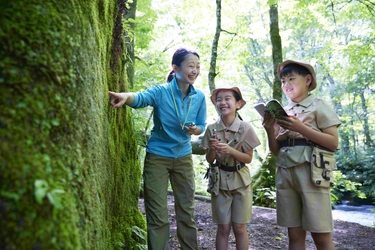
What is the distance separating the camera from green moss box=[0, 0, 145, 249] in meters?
1.10

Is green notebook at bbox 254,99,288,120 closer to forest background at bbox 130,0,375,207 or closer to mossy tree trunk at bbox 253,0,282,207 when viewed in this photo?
forest background at bbox 130,0,375,207

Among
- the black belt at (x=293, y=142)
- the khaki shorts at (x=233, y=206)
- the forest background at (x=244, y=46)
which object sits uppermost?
the forest background at (x=244, y=46)

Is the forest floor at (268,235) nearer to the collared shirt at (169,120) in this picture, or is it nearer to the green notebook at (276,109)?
the collared shirt at (169,120)

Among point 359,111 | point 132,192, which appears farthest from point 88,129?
point 359,111

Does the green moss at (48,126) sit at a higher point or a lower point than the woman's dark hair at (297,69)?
lower

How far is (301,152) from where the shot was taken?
3158 mm

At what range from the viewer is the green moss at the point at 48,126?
43.5 inches

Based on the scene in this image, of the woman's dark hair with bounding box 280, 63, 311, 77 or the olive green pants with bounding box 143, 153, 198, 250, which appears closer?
the woman's dark hair with bounding box 280, 63, 311, 77

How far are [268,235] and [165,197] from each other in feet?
9.39

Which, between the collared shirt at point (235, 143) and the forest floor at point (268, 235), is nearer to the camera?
the collared shirt at point (235, 143)

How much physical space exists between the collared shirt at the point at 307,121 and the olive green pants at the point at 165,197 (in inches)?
47.8

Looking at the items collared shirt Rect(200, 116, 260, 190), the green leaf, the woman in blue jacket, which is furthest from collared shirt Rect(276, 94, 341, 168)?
the green leaf

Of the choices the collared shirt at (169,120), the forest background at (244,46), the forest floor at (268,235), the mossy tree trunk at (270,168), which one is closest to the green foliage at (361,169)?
the forest background at (244,46)

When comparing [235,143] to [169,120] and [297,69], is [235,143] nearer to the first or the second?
[169,120]
